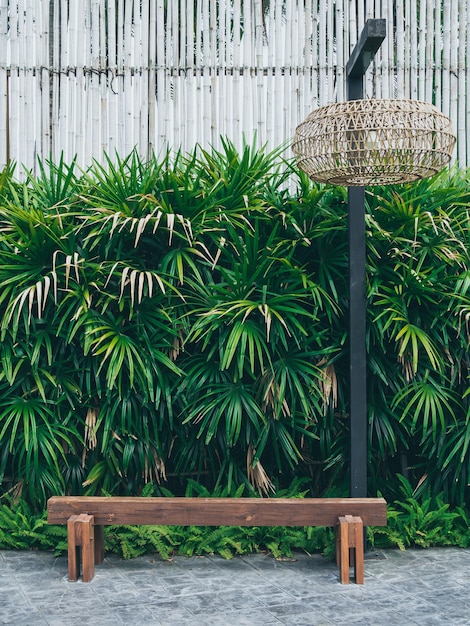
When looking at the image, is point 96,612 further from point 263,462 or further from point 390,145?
point 390,145

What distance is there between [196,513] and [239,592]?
41cm

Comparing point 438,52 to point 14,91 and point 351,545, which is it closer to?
point 14,91

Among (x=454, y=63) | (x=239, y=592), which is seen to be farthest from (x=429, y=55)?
(x=239, y=592)

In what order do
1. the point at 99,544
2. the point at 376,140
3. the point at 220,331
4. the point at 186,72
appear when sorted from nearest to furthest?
1. the point at 376,140
2. the point at 99,544
3. the point at 220,331
4. the point at 186,72

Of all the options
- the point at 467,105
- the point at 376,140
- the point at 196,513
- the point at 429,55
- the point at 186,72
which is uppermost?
the point at 429,55

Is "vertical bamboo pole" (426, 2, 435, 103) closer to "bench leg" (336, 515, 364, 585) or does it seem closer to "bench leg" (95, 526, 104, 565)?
"bench leg" (336, 515, 364, 585)

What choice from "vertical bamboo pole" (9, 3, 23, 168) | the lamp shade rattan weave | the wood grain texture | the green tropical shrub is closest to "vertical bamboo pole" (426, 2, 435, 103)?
the green tropical shrub

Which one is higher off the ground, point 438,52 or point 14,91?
point 438,52

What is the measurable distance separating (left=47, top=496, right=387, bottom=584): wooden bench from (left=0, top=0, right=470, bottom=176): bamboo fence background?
2638 millimetres

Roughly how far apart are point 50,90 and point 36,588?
3.45 metres

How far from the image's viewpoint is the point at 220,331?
11.7 feet

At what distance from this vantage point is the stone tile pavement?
2725 mm

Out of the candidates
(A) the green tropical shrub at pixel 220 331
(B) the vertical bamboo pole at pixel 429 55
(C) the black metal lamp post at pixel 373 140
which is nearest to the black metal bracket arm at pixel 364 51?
(C) the black metal lamp post at pixel 373 140

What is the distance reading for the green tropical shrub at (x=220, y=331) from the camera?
3547mm
